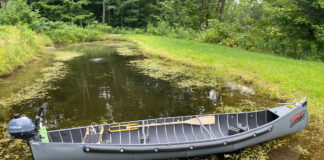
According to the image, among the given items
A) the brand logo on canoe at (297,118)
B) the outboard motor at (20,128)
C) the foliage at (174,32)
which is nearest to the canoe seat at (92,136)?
the outboard motor at (20,128)

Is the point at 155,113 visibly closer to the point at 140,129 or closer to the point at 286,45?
the point at 140,129

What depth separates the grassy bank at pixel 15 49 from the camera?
1207cm

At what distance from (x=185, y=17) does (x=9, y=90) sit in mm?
22923

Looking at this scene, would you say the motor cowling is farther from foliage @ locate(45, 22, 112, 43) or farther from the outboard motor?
foliage @ locate(45, 22, 112, 43)

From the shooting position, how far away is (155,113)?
8070mm

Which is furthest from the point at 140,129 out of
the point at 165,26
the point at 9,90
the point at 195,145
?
the point at 165,26

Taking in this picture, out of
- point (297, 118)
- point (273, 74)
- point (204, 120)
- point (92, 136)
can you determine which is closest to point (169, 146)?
point (204, 120)

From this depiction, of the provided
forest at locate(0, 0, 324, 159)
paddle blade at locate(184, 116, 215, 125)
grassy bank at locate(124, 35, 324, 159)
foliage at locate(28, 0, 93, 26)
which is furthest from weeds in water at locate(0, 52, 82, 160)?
foliage at locate(28, 0, 93, 26)

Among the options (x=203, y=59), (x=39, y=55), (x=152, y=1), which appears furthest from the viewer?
(x=152, y=1)

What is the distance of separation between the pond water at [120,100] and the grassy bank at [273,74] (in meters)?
1.04

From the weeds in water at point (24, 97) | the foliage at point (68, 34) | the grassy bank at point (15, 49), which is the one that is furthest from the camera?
the foliage at point (68, 34)

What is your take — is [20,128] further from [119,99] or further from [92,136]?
[119,99]

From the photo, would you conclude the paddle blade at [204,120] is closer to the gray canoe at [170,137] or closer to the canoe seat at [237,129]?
the gray canoe at [170,137]

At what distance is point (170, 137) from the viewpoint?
6219mm
